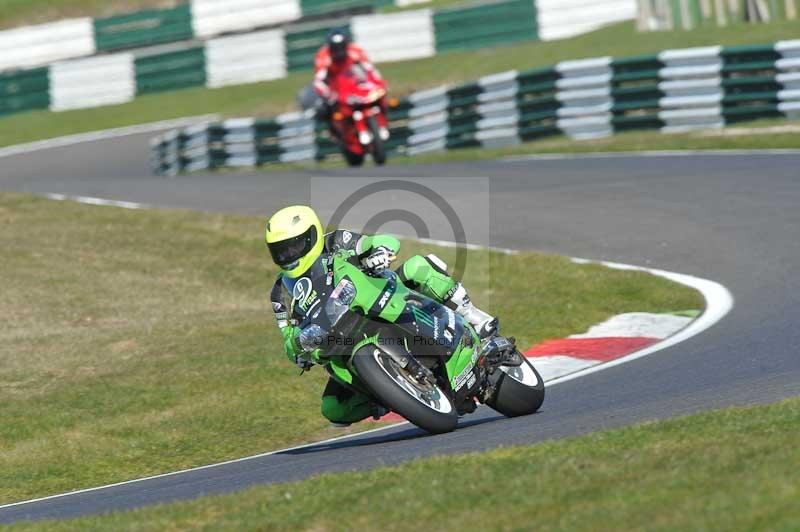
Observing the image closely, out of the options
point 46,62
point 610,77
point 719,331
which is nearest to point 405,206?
point 610,77

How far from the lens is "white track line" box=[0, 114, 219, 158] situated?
30.2 metres

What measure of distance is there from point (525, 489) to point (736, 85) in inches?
603

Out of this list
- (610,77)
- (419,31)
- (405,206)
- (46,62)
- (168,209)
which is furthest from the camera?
(46,62)

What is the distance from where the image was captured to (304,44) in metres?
32.9

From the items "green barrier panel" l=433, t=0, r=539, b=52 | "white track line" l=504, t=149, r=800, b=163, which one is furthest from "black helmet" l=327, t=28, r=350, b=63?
"green barrier panel" l=433, t=0, r=539, b=52

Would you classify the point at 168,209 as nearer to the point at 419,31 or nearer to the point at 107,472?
the point at 107,472

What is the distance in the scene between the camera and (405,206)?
17.2m

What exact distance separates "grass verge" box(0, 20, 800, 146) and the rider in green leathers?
16.9m

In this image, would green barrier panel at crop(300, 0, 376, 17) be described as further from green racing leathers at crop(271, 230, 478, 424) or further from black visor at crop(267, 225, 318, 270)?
black visor at crop(267, 225, 318, 270)

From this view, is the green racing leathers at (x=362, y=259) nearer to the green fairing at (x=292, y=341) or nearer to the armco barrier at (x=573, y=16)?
the green fairing at (x=292, y=341)

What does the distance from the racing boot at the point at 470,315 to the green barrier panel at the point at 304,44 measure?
81.7ft

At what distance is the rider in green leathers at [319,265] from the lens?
7.85 meters

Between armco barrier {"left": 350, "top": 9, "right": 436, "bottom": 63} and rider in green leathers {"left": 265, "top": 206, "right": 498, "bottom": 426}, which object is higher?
armco barrier {"left": 350, "top": 9, "right": 436, "bottom": 63}

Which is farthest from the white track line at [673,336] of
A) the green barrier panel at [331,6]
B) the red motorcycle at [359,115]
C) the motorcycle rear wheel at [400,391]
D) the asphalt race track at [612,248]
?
the green barrier panel at [331,6]
